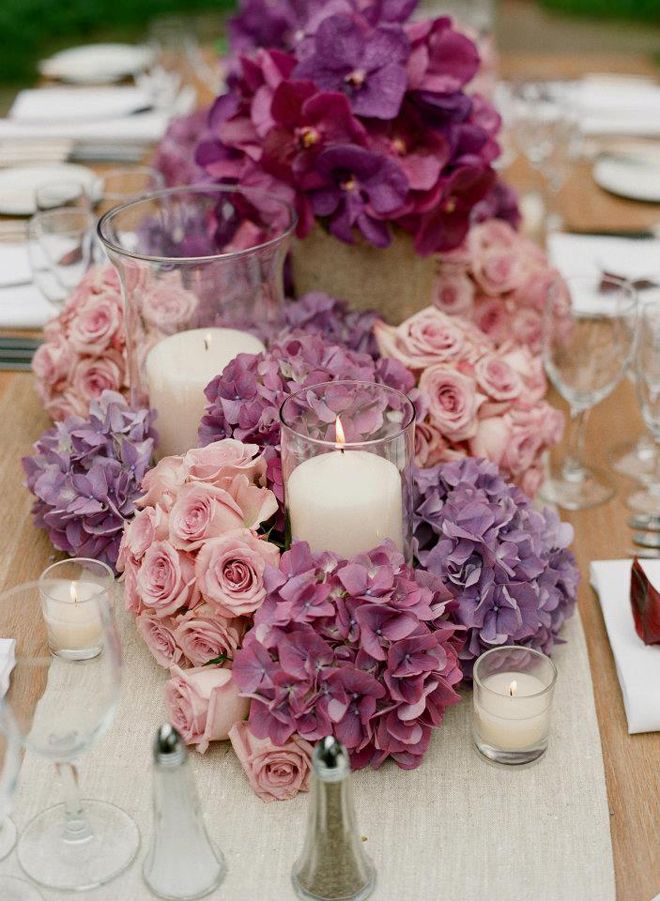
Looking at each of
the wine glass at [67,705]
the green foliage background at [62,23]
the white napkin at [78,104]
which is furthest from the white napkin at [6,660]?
the green foliage background at [62,23]

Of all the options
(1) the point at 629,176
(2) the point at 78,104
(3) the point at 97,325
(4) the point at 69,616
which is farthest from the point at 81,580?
(2) the point at 78,104

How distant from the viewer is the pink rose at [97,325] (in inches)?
53.3

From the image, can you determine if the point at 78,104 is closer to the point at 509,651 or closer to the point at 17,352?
the point at 17,352

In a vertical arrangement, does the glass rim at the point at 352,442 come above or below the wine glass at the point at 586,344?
above

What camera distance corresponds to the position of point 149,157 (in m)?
2.32

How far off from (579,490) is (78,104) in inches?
63.3

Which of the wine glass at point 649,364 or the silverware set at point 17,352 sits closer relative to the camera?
the wine glass at point 649,364

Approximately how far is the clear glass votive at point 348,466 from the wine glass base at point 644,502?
412mm

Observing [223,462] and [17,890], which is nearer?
[17,890]

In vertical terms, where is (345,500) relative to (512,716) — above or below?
above

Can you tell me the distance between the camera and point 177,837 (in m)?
0.84

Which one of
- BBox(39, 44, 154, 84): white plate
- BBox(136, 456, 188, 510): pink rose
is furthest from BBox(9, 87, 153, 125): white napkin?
BBox(136, 456, 188, 510): pink rose

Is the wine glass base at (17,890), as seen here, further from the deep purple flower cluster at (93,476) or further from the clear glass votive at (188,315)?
the clear glass votive at (188,315)

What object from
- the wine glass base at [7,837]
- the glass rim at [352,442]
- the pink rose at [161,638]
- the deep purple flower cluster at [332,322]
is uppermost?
the glass rim at [352,442]
